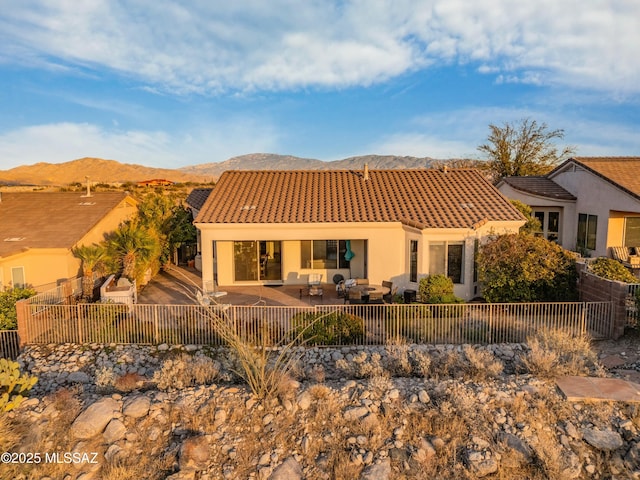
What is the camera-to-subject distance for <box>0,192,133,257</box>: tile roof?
17.1 m

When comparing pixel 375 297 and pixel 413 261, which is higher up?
pixel 413 261

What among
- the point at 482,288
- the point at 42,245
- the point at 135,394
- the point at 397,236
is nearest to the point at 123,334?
the point at 135,394

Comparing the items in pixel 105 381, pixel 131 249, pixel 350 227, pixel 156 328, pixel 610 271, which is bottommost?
pixel 105 381

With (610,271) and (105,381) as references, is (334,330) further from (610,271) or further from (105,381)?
(610,271)

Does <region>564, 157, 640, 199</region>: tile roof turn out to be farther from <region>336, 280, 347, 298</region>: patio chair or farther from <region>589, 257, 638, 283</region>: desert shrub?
<region>336, 280, 347, 298</region>: patio chair

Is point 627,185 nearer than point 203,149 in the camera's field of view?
Yes

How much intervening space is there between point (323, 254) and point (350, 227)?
2131 millimetres

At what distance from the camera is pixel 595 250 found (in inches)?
840

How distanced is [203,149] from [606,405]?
64947 mm

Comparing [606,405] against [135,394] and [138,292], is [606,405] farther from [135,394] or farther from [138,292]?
[138,292]

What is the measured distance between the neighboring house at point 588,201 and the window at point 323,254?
12910mm

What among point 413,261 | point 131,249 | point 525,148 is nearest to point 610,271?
point 413,261

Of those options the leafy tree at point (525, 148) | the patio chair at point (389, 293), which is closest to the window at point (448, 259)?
the patio chair at point (389, 293)

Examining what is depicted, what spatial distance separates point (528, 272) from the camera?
45.5ft
